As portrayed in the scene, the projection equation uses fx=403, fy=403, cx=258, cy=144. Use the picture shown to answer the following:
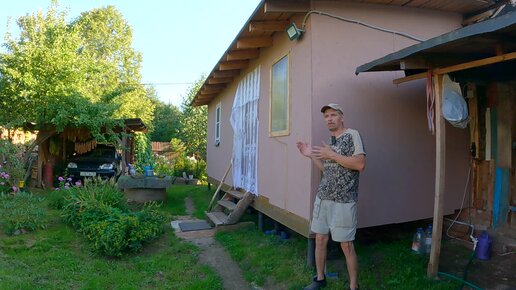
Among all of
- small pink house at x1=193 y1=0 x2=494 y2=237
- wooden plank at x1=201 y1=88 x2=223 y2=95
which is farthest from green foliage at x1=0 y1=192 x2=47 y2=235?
wooden plank at x1=201 y1=88 x2=223 y2=95

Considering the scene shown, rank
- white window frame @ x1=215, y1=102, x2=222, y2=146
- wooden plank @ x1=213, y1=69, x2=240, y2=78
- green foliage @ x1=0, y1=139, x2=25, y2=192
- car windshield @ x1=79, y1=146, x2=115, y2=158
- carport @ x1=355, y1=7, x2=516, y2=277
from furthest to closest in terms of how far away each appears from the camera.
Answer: car windshield @ x1=79, y1=146, x2=115, y2=158 → white window frame @ x1=215, y1=102, x2=222, y2=146 → green foliage @ x1=0, y1=139, x2=25, y2=192 → wooden plank @ x1=213, y1=69, x2=240, y2=78 → carport @ x1=355, y1=7, x2=516, y2=277

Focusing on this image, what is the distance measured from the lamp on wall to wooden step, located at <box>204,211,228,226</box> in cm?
320

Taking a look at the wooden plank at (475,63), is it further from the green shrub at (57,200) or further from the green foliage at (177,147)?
the green foliage at (177,147)

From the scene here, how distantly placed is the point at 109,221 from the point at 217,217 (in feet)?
6.04

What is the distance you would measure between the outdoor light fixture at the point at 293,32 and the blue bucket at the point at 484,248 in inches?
121

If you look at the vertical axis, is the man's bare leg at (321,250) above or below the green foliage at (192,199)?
above

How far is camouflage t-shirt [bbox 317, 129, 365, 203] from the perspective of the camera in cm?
365

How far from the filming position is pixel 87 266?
16.1 feet

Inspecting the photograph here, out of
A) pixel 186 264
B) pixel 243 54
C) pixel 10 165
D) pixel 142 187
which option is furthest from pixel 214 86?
pixel 186 264

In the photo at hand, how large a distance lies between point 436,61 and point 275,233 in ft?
10.9

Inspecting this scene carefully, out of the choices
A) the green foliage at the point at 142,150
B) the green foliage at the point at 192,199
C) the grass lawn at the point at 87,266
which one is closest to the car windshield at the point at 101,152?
the green foliage at the point at 142,150

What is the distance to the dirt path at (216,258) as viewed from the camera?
14.8 ft

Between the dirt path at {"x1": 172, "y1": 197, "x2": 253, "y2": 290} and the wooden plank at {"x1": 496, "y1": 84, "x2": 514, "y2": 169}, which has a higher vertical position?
the wooden plank at {"x1": 496, "y1": 84, "x2": 514, "y2": 169}

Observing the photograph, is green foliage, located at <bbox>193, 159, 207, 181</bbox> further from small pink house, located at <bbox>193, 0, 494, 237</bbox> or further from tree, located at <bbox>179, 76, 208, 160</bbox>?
small pink house, located at <bbox>193, 0, 494, 237</bbox>
